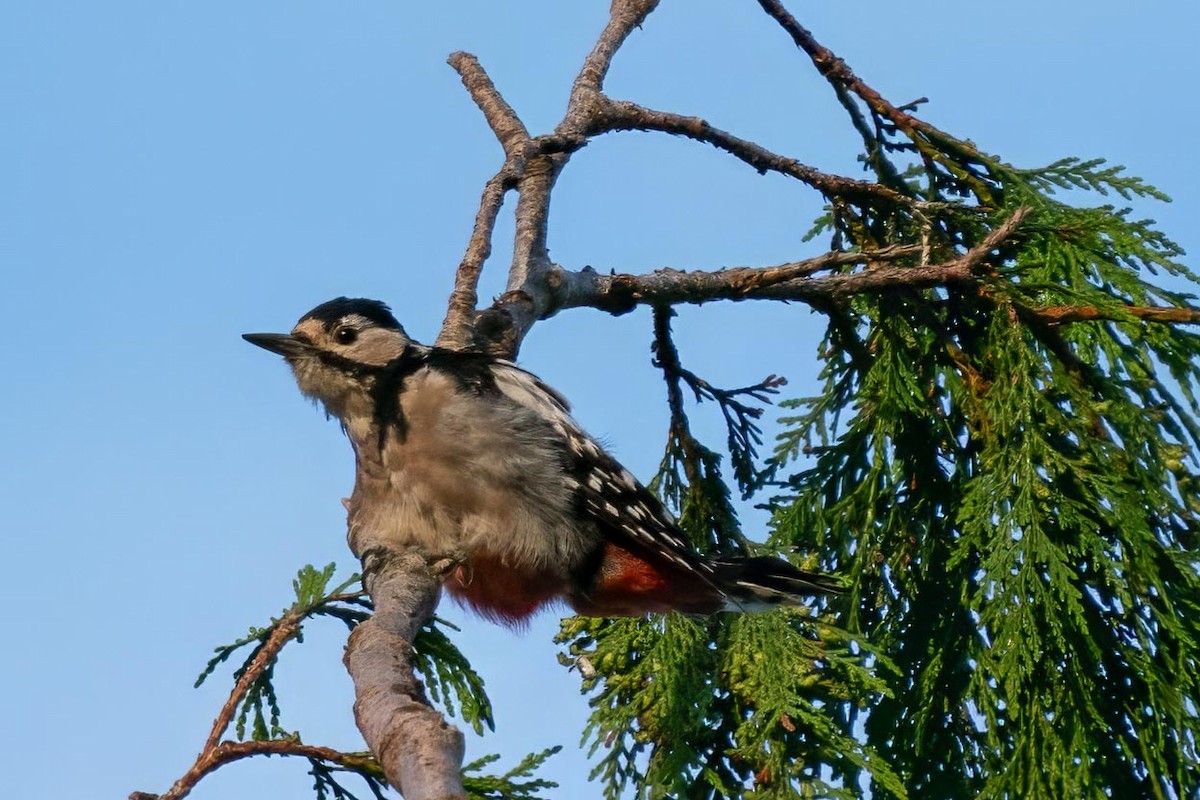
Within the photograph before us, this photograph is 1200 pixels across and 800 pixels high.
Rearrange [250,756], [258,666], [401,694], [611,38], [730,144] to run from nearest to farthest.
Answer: [401,694] < [250,756] < [258,666] < [730,144] < [611,38]

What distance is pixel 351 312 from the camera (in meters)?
3.95

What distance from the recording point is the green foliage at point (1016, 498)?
3.34m

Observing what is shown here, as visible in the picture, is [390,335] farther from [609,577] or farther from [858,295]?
[858,295]

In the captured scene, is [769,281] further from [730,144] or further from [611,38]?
[611,38]

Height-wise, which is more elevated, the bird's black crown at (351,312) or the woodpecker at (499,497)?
the bird's black crown at (351,312)

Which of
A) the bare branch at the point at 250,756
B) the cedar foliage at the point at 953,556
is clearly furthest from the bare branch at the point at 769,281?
the bare branch at the point at 250,756

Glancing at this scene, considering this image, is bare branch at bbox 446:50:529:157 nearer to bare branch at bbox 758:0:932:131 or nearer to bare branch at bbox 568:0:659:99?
bare branch at bbox 568:0:659:99

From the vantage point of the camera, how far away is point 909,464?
3975 mm

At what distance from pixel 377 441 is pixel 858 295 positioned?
1.55 metres

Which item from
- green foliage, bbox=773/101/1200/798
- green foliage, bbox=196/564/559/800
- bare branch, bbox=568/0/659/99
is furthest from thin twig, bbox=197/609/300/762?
bare branch, bbox=568/0/659/99

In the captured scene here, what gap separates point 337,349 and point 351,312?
0.16 m

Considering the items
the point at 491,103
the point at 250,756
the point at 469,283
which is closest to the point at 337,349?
the point at 469,283

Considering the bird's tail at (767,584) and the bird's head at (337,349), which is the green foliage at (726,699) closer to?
the bird's tail at (767,584)

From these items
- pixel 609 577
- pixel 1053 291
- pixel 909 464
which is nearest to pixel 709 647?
pixel 609 577
